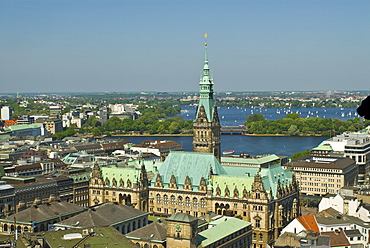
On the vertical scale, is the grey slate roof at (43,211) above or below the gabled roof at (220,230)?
above

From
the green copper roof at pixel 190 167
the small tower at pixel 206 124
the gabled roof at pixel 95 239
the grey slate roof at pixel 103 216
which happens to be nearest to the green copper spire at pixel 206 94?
the small tower at pixel 206 124

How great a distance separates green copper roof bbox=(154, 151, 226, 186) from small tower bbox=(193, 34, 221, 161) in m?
8.08

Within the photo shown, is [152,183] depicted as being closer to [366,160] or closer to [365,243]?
[365,243]

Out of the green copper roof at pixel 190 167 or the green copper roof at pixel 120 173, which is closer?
the green copper roof at pixel 190 167

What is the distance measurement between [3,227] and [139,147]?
88330mm

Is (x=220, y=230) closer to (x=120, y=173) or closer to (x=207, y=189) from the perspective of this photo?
(x=207, y=189)

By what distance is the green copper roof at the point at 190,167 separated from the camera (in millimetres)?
74062

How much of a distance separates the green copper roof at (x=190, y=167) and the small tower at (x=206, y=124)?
808 centimetres

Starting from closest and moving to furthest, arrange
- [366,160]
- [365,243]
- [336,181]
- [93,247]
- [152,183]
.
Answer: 1. [93,247]
2. [365,243]
3. [152,183]
4. [336,181]
5. [366,160]

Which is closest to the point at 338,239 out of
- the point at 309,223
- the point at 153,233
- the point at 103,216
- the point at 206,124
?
the point at 309,223

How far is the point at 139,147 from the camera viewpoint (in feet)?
501

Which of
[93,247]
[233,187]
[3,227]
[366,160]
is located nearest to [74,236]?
[93,247]

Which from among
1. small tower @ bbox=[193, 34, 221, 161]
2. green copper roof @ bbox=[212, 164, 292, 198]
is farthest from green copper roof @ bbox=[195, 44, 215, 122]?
green copper roof @ bbox=[212, 164, 292, 198]

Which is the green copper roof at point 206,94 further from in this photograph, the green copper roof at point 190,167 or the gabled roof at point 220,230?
the gabled roof at point 220,230
